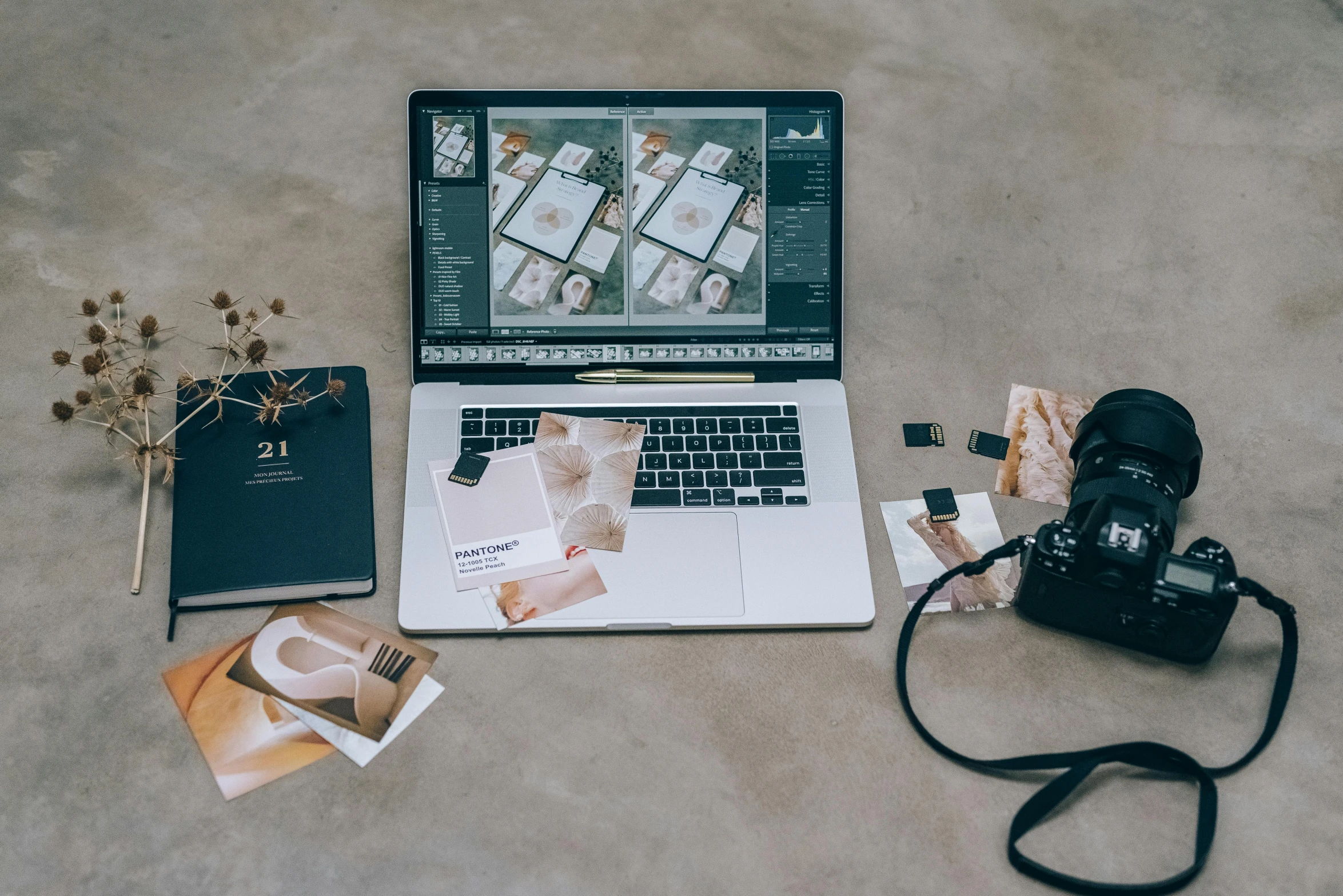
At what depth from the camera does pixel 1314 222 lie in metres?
1.33

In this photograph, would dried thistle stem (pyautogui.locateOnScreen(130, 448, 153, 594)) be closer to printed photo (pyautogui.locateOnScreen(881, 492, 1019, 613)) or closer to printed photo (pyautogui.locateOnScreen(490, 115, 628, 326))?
printed photo (pyautogui.locateOnScreen(490, 115, 628, 326))

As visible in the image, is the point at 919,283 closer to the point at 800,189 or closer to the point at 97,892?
the point at 800,189

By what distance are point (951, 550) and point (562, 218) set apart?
0.58 meters

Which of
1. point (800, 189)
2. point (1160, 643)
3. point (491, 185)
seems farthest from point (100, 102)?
point (1160, 643)

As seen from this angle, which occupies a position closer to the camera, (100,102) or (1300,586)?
(1300,586)

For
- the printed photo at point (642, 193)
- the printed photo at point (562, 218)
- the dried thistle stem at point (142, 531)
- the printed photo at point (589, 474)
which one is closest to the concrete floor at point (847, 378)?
the dried thistle stem at point (142, 531)

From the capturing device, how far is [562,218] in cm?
109

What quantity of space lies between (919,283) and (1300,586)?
569 mm

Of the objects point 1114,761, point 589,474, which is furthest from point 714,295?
point 1114,761

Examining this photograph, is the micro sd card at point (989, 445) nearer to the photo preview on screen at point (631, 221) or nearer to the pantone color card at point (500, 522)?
the photo preview on screen at point (631, 221)

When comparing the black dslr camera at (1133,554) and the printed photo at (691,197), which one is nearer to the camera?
the black dslr camera at (1133,554)

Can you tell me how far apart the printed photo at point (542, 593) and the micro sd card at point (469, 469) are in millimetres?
131

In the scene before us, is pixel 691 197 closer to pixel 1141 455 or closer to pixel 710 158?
pixel 710 158

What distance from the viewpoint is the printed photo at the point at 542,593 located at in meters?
0.97
